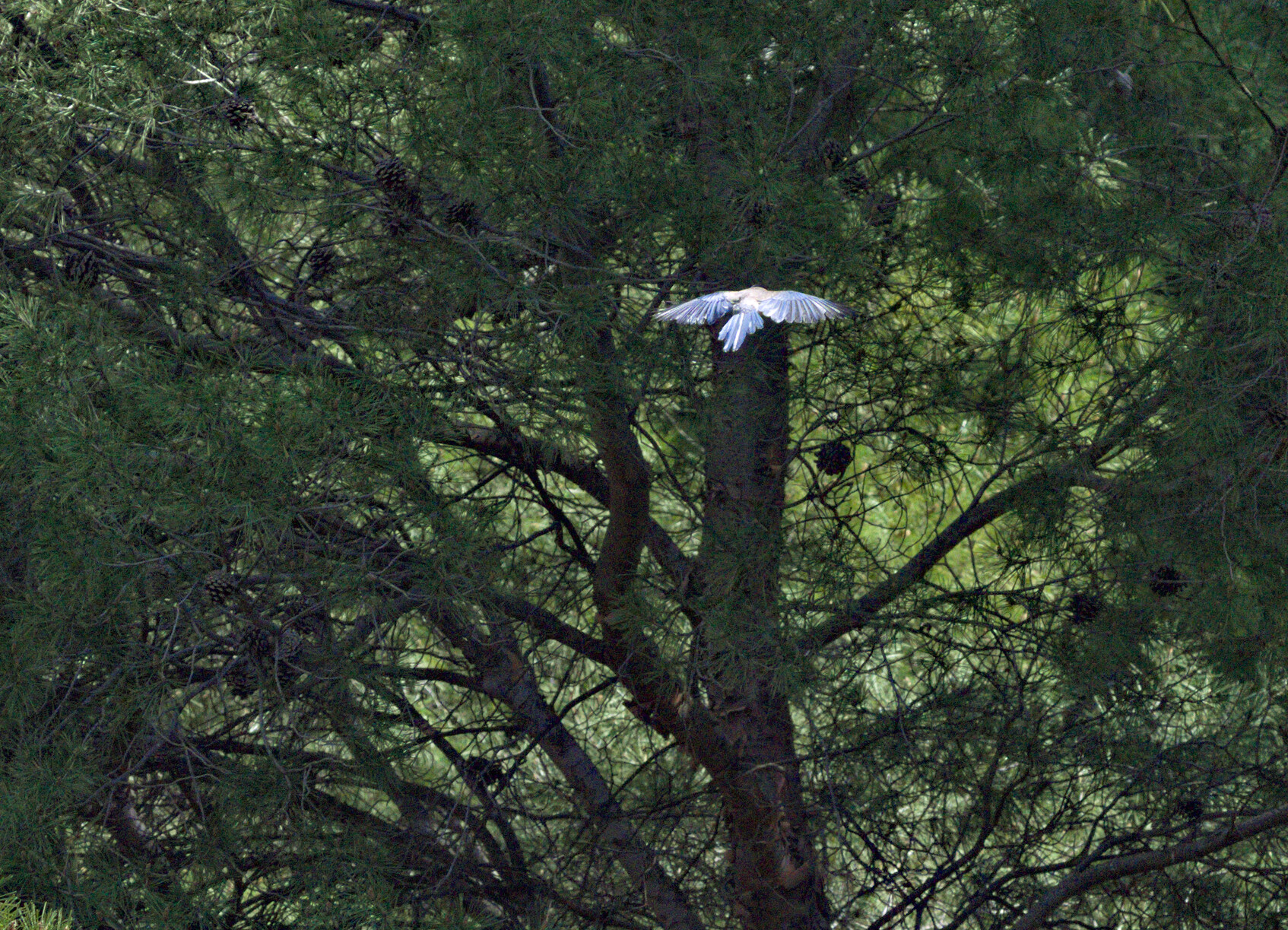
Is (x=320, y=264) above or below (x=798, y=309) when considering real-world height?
above

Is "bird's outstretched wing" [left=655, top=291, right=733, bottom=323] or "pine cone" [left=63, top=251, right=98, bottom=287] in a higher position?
"pine cone" [left=63, top=251, right=98, bottom=287]

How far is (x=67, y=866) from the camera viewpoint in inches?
69.2

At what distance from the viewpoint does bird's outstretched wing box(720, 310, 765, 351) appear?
5.79 feet

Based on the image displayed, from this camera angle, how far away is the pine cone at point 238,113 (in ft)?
6.09

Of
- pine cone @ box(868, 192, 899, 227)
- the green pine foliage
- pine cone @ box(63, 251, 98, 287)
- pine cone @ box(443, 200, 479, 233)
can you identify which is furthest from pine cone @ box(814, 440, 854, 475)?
pine cone @ box(63, 251, 98, 287)

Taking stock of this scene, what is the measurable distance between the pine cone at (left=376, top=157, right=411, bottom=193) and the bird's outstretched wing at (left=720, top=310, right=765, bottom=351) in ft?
1.65

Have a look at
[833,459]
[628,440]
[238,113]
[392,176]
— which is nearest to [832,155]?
[833,459]

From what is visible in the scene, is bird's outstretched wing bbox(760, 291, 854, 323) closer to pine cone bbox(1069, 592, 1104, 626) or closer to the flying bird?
the flying bird

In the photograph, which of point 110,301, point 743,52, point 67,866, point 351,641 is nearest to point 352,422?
point 351,641

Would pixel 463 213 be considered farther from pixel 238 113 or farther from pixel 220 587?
pixel 220 587

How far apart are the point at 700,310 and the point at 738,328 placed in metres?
0.10

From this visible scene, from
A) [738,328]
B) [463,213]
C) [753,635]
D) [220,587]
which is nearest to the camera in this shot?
[220,587]

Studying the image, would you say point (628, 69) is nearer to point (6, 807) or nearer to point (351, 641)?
point (351, 641)

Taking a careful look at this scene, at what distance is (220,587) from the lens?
5.43ft
